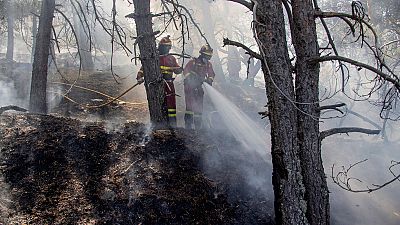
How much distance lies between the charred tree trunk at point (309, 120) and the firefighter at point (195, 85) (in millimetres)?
3859

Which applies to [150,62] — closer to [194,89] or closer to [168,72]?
[168,72]

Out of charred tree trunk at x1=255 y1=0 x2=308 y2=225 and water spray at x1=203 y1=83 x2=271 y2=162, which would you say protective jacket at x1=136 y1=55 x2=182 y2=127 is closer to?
water spray at x1=203 y1=83 x2=271 y2=162

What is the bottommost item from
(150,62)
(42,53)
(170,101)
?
(170,101)

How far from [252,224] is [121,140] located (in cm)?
235

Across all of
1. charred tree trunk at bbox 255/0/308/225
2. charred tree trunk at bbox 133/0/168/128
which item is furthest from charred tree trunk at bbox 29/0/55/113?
charred tree trunk at bbox 255/0/308/225

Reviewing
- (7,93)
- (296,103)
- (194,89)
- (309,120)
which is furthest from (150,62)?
(7,93)

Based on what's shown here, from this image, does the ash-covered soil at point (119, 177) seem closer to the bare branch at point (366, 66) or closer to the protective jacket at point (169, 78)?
the protective jacket at point (169, 78)

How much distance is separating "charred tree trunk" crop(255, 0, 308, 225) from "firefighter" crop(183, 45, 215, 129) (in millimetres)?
3924

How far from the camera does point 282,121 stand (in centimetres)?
357

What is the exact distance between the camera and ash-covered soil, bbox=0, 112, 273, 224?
381 centimetres

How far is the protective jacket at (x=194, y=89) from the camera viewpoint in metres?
7.44

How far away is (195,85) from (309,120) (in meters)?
4.02

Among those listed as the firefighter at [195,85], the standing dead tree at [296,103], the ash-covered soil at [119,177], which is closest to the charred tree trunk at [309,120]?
the standing dead tree at [296,103]

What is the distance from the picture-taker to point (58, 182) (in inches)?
165
